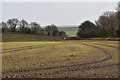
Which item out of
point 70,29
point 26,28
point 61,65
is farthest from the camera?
point 70,29

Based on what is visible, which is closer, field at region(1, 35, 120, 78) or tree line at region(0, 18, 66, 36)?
field at region(1, 35, 120, 78)

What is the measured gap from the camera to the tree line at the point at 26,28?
69438mm

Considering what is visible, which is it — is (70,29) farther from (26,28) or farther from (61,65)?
(61,65)

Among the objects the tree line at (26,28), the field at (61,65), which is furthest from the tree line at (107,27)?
the field at (61,65)

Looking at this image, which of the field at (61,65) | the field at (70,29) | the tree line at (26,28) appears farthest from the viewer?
the field at (70,29)

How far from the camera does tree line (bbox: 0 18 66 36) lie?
69438 millimetres

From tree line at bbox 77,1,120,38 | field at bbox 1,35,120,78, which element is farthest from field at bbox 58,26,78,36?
field at bbox 1,35,120,78

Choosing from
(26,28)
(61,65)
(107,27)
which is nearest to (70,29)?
(26,28)

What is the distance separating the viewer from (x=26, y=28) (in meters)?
71.7

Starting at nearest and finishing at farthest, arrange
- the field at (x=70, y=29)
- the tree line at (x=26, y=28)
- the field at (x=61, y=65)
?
the field at (x=61, y=65) < the tree line at (x=26, y=28) < the field at (x=70, y=29)

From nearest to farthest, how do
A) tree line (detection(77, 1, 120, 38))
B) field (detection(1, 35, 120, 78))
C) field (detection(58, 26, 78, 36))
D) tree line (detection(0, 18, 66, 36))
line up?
field (detection(1, 35, 120, 78)) < tree line (detection(77, 1, 120, 38)) < tree line (detection(0, 18, 66, 36)) < field (detection(58, 26, 78, 36))

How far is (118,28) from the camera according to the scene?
3866 centimetres

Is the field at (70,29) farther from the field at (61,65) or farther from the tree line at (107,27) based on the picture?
the field at (61,65)

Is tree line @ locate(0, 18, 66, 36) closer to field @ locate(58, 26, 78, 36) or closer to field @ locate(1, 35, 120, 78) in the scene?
field @ locate(58, 26, 78, 36)
